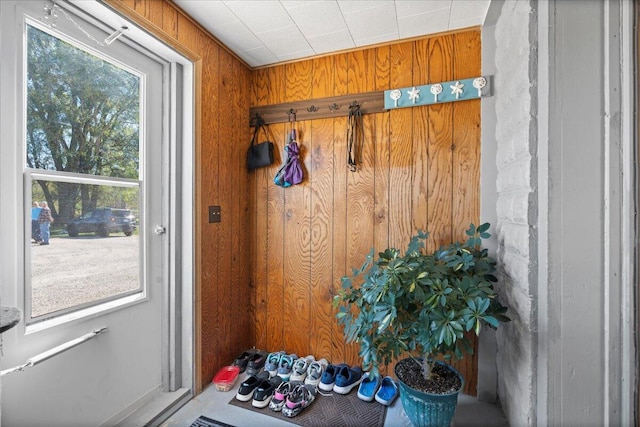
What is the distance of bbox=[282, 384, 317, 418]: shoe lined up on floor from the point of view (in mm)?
1441

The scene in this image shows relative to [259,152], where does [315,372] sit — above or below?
below

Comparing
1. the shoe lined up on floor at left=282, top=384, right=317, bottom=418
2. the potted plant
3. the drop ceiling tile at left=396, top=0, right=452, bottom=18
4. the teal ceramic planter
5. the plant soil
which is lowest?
the shoe lined up on floor at left=282, top=384, right=317, bottom=418

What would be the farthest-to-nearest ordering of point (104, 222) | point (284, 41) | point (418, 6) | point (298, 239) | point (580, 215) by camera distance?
point (298, 239) → point (284, 41) → point (418, 6) → point (104, 222) → point (580, 215)

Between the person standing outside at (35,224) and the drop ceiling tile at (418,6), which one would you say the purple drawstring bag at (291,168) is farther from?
the person standing outside at (35,224)

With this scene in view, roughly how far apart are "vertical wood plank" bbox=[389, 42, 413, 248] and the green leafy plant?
0.36 metres

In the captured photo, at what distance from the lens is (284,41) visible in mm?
1734

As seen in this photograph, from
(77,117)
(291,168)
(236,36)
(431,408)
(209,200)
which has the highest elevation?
(236,36)

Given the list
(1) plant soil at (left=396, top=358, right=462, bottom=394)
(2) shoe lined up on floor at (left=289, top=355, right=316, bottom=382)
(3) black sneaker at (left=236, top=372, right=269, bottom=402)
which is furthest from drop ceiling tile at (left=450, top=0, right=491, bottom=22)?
(3) black sneaker at (left=236, top=372, right=269, bottom=402)

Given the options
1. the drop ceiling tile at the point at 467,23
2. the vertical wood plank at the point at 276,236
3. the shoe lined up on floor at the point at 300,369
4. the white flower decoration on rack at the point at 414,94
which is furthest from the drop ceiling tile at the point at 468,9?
the shoe lined up on floor at the point at 300,369

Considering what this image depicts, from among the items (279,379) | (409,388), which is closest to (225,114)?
(279,379)

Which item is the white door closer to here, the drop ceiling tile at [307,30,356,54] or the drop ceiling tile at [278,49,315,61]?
the drop ceiling tile at [278,49,315,61]

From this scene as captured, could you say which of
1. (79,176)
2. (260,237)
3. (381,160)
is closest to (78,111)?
(79,176)

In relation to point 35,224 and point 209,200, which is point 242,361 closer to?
point 209,200

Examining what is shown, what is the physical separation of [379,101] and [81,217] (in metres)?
1.72
